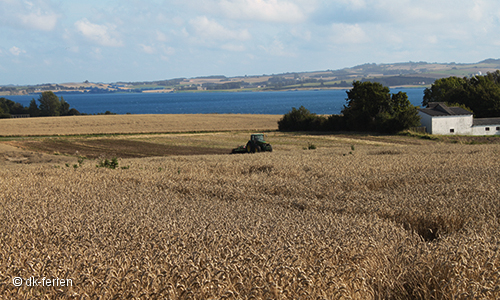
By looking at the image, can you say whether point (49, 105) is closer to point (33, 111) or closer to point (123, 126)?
point (33, 111)

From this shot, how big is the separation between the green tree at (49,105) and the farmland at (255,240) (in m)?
133

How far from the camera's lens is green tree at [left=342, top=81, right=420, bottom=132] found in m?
60.2

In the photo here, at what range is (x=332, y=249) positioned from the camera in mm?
5676

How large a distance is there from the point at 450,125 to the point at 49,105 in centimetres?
12495

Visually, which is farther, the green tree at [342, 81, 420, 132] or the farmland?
the green tree at [342, 81, 420, 132]

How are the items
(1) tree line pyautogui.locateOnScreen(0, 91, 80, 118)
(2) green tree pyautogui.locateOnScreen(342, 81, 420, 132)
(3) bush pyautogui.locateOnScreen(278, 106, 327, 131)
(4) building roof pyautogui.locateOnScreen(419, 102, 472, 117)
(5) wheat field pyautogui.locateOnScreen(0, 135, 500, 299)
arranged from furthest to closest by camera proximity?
(1) tree line pyautogui.locateOnScreen(0, 91, 80, 118)
(3) bush pyautogui.locateOnScreen(278, 106, 327, 131)
(4) building roof pyautogui.locateOnScreen(419, 102, 472, 117)
(2) green tree pyautogui.locateOnScreen(342, 81, 420, 132)
(5) wheat field pyautogui.locateOnScreen(0, 135, 500, 299)

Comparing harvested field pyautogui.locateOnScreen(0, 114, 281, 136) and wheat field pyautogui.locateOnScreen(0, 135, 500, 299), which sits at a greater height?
wheat field pyautogui.locateOnScreen(0, 135, 500, 299)

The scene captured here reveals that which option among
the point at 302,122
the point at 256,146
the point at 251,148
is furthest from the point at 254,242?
the point at 302,122

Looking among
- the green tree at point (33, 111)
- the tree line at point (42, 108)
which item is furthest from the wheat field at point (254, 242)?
the green tree at point (33, 111)

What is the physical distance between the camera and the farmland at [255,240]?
4656 mm

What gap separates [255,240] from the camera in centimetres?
623

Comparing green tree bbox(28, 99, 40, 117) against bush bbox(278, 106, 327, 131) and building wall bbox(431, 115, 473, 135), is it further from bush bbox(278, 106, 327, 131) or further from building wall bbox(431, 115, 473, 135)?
building wall bbox(431, 115, 473, 135)

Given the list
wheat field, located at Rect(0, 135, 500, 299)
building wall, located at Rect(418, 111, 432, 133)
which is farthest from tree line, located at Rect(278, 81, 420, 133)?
wheat field, located at Rect(0, 135, 500, 299)

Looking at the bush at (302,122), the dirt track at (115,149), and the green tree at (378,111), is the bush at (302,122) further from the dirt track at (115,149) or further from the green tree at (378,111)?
the dirt track at (115,149)
